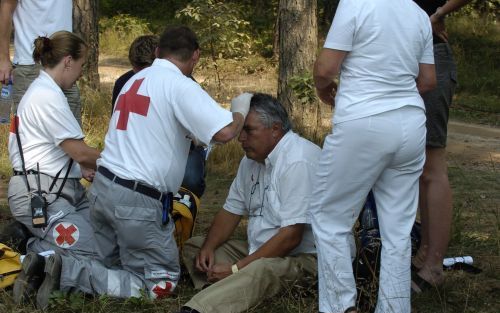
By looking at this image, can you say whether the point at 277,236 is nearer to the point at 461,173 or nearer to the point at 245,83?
the point at 461,173

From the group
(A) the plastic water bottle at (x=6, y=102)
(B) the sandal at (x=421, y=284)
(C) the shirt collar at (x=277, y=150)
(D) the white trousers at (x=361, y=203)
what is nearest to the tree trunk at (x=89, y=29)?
(A) the plastic water bottle at (x=6, y=102)

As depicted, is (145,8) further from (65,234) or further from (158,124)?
(158,124)

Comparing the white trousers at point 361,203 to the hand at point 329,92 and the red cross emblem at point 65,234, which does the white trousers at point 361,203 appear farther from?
the red cross emblem at point 65,234

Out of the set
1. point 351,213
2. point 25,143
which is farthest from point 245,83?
point 351,213

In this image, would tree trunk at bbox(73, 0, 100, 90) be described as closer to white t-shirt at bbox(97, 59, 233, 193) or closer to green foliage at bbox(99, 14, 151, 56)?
white t-shirt at bbox(97, 59, 233, 193)

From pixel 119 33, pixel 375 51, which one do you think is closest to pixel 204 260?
pixel 375 51

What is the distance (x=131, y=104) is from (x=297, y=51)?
4661mm

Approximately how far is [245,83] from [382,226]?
35.3ft

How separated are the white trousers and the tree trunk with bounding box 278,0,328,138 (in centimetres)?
481

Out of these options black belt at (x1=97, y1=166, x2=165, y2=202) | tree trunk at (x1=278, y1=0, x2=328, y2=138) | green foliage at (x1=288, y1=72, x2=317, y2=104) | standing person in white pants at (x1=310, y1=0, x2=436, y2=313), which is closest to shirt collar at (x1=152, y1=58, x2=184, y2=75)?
black belt at (x1=97, y1=166, x2=165, y2=202)

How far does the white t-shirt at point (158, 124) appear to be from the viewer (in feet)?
13.7

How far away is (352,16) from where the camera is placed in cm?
353

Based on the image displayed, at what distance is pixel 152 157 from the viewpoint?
170 inches

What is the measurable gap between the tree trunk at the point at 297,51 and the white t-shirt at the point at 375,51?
16.0 ft
